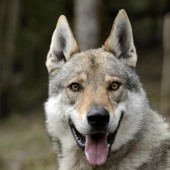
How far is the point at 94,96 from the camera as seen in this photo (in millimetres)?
6402

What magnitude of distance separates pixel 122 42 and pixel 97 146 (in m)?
1.59

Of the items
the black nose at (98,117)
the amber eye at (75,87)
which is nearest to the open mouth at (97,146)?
the black nose at (98,117)

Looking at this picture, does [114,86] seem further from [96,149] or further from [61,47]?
[61,47]

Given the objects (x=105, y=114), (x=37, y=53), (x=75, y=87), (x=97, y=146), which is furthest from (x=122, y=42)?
(x=37, y=53)

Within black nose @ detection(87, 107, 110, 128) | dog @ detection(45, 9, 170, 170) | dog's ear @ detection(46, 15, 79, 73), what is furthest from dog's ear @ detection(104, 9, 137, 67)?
black nose @ detection(87, 107, 110, 128)

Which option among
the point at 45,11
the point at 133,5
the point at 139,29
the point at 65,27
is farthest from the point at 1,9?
the point at 65,27

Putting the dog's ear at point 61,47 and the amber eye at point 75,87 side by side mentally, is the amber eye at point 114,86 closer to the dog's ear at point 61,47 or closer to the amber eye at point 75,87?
the amber eye at point 75,87

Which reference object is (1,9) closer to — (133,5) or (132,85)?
(133,5)

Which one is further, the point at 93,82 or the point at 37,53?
the point at 37,53

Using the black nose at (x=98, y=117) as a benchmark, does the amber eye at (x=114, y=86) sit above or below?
above

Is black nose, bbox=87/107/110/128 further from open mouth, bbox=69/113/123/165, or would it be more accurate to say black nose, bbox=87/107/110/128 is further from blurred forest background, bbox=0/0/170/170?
blurred forest background, bbox=0/0/170/170

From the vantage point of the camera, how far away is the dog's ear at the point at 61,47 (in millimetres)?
7227

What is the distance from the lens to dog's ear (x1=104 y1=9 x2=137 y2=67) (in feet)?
23.0

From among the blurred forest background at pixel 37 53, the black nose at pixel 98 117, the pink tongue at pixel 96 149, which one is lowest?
the blurred forest background at pixel 37 53
